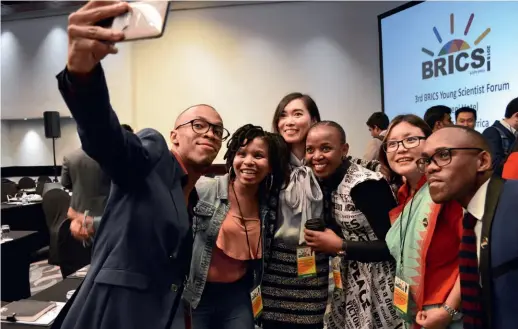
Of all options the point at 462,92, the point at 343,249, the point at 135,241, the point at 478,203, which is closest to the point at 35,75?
the point at 462,92

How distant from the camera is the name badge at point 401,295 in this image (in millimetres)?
1674

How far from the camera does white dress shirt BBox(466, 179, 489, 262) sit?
1.33 meters

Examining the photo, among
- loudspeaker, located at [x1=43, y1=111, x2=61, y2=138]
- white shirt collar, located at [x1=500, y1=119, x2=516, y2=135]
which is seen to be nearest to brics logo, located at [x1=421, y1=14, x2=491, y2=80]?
white shirt collar, located at [x1=500, y1=119, x2=516, y2=135]

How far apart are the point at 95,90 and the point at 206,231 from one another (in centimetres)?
114

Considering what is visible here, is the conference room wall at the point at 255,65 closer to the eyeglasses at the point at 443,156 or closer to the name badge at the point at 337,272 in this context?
the name badge at the point at 337,272

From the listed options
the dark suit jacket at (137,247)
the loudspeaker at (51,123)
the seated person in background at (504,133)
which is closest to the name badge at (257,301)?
the dark suit jacket at (137,247)

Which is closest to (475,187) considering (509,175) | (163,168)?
(509,175)

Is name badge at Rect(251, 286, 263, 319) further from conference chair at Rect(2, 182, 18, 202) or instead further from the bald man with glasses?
conference chair at Rect(2, 182, 18, 202)

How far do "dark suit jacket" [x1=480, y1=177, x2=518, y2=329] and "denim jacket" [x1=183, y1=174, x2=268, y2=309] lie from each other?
1000 millimetres

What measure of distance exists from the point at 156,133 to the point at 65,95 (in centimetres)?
39

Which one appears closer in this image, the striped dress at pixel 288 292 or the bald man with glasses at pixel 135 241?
the bald man with glasses at pixel 135 241

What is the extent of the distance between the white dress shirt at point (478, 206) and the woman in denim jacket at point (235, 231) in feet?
3.09

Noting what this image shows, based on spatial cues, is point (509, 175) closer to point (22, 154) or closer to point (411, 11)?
point (411, 11)

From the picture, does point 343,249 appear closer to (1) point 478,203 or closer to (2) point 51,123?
(1) point 478,203
